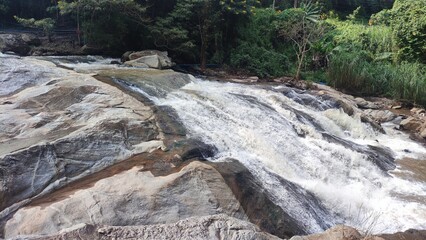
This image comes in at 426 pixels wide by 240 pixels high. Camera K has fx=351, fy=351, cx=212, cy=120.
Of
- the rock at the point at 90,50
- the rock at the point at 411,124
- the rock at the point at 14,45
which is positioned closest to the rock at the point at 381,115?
the rock at the point at 411,124

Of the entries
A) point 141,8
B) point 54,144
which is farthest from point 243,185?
point 141,8

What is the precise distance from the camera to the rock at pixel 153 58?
11797 mm

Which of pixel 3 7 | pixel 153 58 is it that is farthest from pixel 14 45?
pixel 153 58

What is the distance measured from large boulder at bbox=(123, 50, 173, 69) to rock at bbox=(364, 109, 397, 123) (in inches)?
274

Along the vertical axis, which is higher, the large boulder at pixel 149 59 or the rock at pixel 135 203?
the rock at pixel 135 203

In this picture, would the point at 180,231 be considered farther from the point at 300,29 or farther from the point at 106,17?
the point at 300,29

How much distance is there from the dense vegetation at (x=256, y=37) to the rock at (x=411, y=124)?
2176 mm

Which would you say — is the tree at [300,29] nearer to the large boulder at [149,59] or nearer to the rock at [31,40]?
the large boulder at [149,59]

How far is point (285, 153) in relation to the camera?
22.7 ft

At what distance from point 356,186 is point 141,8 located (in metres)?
9.35

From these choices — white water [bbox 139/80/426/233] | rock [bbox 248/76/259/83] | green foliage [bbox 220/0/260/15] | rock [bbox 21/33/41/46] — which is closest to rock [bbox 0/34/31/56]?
rock [bbox 21/33/41/46]

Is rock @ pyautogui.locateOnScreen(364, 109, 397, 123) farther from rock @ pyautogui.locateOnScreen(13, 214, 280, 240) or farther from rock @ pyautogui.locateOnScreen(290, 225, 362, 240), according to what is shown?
rock @ pyautogui.locateOnScreen(13, 214, 280, 240)

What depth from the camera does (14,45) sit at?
1241 centimetres

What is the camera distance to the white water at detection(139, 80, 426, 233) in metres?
5.45
